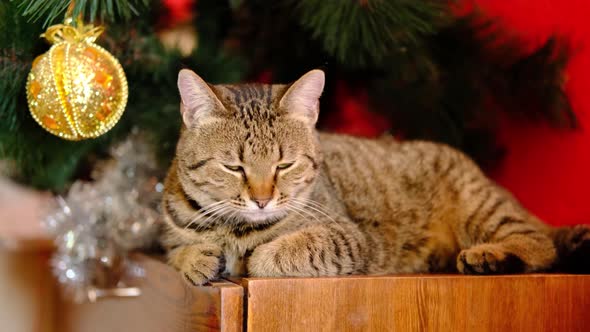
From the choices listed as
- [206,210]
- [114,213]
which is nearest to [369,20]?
[206,210]

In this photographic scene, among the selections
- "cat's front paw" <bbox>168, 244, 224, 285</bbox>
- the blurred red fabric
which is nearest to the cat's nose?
"cat's front paw" <bbox>168, 244, 224, 285</bbox>

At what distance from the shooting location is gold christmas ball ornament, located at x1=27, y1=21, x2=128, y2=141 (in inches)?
46.9

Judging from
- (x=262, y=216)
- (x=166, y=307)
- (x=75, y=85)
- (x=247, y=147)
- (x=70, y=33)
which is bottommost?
(x=166, y=307)

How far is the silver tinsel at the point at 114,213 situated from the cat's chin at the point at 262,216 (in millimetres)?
531

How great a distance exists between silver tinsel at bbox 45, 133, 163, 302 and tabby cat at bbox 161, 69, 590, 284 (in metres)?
0.34

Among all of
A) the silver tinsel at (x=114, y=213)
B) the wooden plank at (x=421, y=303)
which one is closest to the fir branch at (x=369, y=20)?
the wooden plank at (x=421, y=303)

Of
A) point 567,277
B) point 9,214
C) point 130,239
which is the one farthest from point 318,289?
point 9,214

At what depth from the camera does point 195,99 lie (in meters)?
1.27

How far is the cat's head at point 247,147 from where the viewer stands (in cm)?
125

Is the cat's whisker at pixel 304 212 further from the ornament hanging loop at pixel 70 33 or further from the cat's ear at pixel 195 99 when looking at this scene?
the ornament hanging loop at pixel 70 33

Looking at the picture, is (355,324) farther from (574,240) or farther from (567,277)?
(574,240)

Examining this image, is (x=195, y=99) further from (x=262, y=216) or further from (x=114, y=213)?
(x=114, y=213)

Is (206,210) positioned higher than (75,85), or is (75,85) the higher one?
(75,85)

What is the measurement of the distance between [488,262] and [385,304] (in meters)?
0.26
